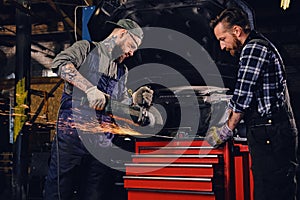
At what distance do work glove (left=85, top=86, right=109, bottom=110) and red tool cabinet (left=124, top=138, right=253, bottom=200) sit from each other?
456mm

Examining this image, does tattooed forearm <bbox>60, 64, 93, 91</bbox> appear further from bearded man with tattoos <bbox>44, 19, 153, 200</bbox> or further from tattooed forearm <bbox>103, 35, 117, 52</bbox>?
tattooed forearm <bbox>103, 35, 117, 52</bbox>

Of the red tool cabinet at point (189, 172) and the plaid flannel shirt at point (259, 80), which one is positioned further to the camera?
the red tool cabinet at point (189, 172)

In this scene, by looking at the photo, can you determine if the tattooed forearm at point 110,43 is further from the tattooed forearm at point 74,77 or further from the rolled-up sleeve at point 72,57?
the tattooed forearm at point 74,77

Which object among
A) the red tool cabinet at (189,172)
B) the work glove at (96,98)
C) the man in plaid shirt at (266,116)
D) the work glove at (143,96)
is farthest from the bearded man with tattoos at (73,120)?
the man in plaid shirt at (266,116)

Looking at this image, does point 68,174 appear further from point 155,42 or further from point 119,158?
point 155,42

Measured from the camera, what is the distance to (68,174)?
2.78 metres

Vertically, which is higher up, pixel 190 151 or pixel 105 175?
pixel 190 151

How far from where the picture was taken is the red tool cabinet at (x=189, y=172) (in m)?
2.63

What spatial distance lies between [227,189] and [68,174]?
112 centimetres

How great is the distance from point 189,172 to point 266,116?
654mm

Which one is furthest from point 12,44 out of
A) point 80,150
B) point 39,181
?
point 80,150

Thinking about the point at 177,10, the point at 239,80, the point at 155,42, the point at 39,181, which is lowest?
the point at 39,181

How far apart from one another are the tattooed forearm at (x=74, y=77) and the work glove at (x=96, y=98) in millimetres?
81

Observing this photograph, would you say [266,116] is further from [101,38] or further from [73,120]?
[101,38]
